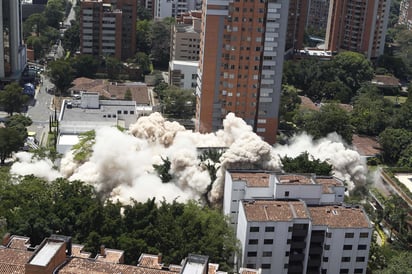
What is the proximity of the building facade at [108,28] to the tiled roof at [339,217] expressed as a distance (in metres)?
44.0

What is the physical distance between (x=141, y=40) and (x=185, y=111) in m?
21.9

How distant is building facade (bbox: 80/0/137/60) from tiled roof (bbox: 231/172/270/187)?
132 ft

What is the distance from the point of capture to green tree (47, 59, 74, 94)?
57.8m

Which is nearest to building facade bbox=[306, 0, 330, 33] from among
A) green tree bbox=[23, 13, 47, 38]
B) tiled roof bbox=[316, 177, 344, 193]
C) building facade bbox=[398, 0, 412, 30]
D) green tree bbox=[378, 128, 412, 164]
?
building facade bbox=[398, 0, 412, 30]

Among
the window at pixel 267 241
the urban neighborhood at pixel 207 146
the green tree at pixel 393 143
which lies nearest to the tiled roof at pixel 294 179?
the urban neighborhood at pixel 207 146

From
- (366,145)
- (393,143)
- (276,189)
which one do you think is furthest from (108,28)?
(276,189)

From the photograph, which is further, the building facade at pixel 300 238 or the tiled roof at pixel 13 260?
the building facade at pixel 300 238

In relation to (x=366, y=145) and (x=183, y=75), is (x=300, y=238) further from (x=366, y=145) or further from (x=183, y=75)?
(x=183, y=75)

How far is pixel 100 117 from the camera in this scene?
4747cm

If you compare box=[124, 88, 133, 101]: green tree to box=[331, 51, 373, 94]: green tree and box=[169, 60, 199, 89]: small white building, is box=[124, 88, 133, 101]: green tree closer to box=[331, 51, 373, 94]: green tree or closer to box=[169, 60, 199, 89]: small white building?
box=[169, 60, 199, 89]: small white building

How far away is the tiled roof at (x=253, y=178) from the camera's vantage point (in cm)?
2994

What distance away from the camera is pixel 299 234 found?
27547 mm

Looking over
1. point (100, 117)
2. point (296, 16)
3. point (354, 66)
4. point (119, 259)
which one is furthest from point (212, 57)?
point (296, 16)

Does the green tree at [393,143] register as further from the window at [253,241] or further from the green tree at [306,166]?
the window at [253,241]
